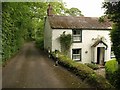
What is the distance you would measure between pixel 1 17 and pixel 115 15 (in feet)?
30.7

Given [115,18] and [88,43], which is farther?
[88,43]

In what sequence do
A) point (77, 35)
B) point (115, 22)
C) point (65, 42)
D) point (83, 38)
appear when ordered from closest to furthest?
point (115, 22) → point (65, 42) → point (77, 35) → point (83, 38)

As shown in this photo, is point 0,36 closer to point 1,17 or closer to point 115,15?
point 1,17

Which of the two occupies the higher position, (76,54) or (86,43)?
(86,43)

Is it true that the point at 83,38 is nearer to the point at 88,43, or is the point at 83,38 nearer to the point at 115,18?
the point at 88,43

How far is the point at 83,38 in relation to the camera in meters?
28.7

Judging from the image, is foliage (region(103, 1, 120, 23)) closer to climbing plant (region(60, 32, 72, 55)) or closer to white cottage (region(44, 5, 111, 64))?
climbing plant (region(60, 32, 72, 55))

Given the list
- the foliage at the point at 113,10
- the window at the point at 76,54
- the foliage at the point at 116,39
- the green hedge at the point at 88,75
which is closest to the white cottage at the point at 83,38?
the window at the point at 76,54

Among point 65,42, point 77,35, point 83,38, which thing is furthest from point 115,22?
point 83,38

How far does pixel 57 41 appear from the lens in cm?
2806

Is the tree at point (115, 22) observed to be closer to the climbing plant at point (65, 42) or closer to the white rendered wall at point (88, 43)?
the climbing plant at point (65, 42)

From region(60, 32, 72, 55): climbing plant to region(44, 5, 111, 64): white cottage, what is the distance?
45cm

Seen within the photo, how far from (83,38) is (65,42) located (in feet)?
8.99

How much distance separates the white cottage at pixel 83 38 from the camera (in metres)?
27.9
